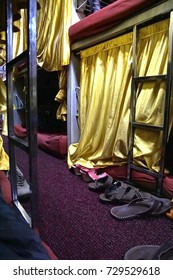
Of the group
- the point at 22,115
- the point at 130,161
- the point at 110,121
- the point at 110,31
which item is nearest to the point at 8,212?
the point at 130,161

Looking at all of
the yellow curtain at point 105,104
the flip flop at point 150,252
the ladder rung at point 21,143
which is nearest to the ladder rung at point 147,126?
the yellow curtain at point 105,104

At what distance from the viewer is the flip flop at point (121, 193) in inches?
62.9

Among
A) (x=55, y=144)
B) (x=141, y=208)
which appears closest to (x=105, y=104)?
(x=141, y=208)

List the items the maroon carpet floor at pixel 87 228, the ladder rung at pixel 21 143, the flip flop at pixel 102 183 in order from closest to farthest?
the ladder rung at pixel 21 143 → the maroon carpet floor at pixel 87 228 → the flip flop at pixel 102 183

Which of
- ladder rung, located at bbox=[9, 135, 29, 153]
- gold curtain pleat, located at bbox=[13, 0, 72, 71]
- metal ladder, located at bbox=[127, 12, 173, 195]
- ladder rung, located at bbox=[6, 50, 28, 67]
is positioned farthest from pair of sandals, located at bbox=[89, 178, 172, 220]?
gold curtain pleat, located at bbox=[13, 0, 72, 71]

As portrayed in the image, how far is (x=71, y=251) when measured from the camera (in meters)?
1.11

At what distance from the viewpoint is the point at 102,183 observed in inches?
72.3

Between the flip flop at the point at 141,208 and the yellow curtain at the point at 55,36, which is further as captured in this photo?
the yellow curtain at the point at 55,36

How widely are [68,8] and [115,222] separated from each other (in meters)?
2.36

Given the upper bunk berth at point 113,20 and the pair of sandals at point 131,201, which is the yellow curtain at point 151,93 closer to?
the upper bunk berth at point 113,20

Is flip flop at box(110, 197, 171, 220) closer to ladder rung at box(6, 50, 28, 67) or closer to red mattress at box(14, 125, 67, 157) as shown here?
ladder rung at box(6, 50, 28, 67)

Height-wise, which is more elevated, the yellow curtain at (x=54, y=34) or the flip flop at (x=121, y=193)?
the yellow curtain at (x=54, y=34)

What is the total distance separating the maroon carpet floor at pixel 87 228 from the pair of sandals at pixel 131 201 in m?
0.04
